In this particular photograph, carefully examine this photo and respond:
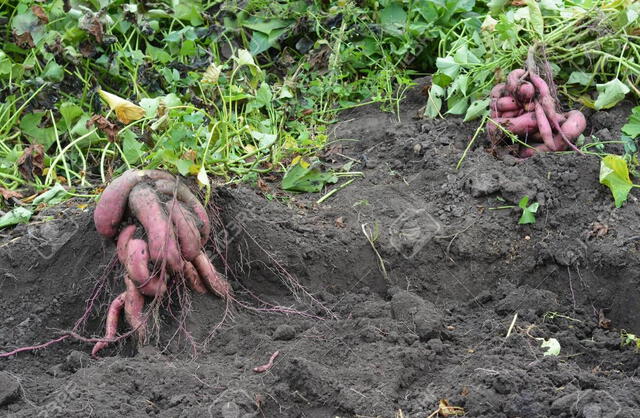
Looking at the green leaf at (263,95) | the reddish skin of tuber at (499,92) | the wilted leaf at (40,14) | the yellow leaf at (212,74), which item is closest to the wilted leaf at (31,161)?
the wilted leaf at (40,14)

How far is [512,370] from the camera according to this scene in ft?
9.05

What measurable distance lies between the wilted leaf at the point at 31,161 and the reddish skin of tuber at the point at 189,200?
1.26 meters

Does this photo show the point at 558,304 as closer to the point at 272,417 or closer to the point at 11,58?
the point at 272,417

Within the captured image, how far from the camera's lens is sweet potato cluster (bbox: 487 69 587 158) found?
3922mm

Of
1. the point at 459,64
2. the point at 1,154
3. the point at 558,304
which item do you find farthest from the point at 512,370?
the point at 1,154

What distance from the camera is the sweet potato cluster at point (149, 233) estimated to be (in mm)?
3080

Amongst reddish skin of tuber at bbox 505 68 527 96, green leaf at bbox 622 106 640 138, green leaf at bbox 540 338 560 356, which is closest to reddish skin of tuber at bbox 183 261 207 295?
green leaf at bbox 540 338 560 356

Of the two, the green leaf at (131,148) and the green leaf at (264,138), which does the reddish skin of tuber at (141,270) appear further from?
the green leaf at (264,138)

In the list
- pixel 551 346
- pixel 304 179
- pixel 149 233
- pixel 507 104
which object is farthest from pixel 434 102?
pixel 149 233

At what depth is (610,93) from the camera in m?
4.00

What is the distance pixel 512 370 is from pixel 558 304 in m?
0.60

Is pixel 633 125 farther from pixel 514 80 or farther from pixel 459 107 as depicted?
pixel 459 107

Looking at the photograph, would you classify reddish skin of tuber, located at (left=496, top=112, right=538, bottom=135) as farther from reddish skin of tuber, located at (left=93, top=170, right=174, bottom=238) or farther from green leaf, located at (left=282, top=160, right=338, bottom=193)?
reddish skin of tuber, located at (left=93, top=170, right=174, bottom=238)

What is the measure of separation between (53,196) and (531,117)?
7.05 feet
